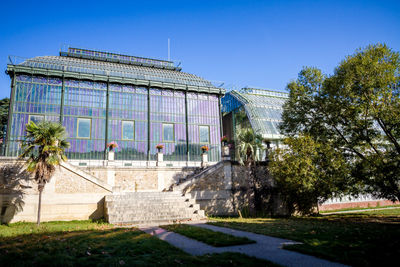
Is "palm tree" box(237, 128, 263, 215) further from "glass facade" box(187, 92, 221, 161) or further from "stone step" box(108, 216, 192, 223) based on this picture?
"stone step" box(108, 216, 192, 223)

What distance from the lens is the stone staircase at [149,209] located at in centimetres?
1415

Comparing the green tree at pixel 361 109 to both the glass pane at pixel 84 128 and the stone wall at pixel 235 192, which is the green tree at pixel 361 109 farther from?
the glass pane at pixel 84 128

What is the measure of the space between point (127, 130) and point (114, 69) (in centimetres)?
686

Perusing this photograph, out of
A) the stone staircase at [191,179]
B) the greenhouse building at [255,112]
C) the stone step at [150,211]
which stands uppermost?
the greenhouse building at [255,112]

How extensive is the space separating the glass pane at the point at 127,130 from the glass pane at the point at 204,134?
6689 millimetres

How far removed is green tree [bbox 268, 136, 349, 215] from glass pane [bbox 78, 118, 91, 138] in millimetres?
15459

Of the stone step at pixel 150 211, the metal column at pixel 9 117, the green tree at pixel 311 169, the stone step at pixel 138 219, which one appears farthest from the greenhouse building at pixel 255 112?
the metal column at pixel 9 117

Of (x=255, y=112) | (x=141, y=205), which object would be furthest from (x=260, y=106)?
(x=141, y=205)

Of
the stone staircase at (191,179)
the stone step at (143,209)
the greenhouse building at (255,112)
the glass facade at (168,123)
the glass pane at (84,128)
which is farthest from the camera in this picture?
the greenhouse building at (255,112)

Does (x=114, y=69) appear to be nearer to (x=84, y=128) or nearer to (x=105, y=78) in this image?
(x=105, y=78)

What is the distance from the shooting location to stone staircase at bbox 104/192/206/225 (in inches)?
557

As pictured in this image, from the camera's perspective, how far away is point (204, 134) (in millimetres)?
25953

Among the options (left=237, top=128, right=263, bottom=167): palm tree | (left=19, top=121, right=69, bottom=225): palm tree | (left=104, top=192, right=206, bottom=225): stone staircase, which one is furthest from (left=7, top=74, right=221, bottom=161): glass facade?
(left=104, top=192, right=206, bottom=225): stone staircase

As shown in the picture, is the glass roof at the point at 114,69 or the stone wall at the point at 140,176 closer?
the stone wall at the point at 140,176
